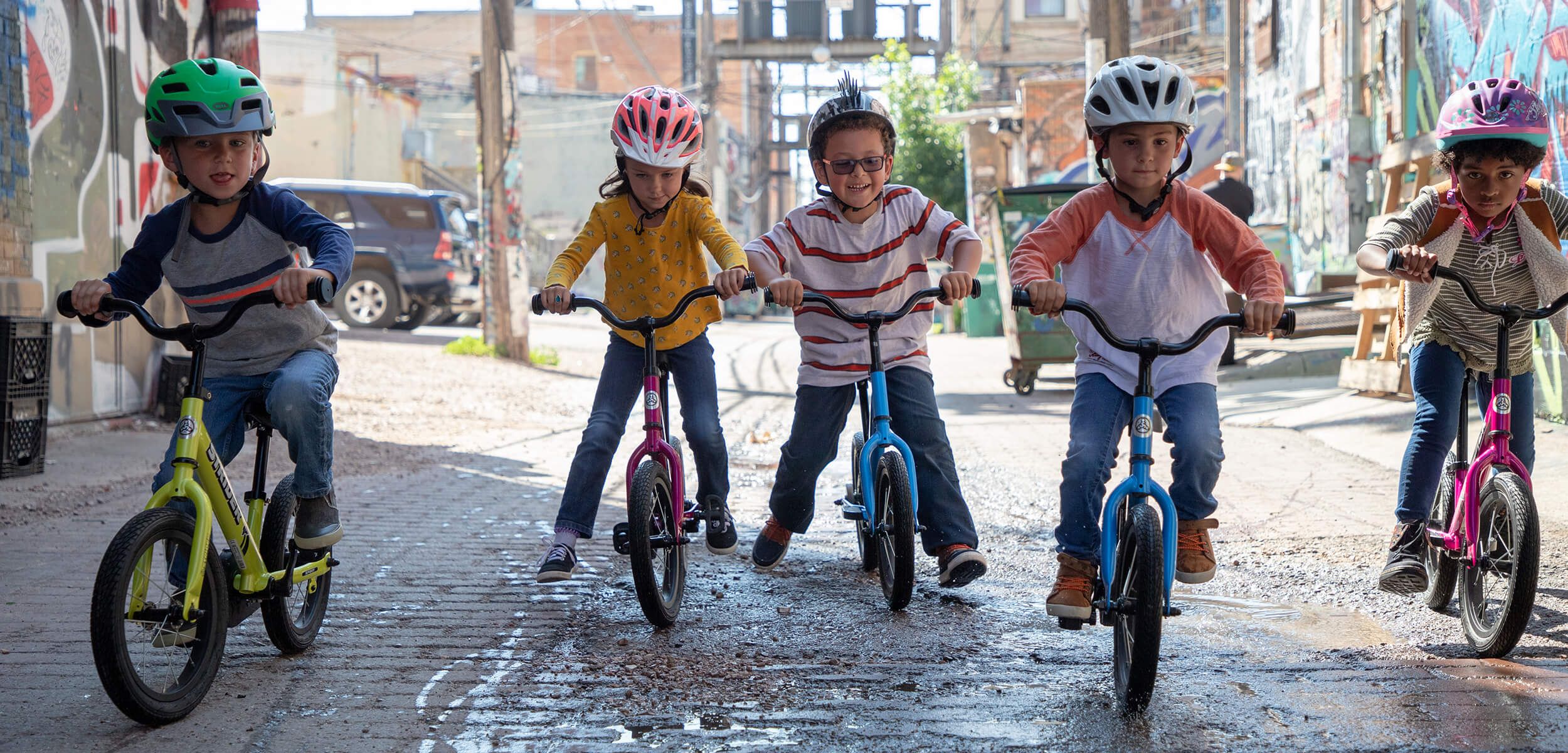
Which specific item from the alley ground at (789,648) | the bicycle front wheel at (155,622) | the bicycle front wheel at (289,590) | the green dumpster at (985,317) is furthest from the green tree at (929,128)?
the bicycle front wheel at (155,622)

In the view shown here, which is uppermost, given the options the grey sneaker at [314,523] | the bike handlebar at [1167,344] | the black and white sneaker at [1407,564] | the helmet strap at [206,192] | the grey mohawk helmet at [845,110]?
the grey mohawk helmet at [845,110]

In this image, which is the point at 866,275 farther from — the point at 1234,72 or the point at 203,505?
the point at 1234,72

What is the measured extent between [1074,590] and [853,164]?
5.81 ft

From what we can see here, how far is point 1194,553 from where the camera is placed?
4078 mm

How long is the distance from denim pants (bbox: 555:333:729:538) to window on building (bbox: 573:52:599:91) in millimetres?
61260

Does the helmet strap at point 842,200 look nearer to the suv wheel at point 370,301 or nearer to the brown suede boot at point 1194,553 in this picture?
the brown suede boot at point 1194,553

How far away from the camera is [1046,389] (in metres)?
14.6

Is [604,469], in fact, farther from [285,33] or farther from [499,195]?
[285,33]

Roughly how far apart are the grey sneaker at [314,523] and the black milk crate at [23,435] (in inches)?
169

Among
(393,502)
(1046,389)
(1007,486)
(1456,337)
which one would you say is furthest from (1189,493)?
(1046,389)

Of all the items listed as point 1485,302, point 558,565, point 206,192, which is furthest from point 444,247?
point 1485,302

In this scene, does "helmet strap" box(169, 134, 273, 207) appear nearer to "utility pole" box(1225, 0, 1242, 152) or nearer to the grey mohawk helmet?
the grey mohawk helmet

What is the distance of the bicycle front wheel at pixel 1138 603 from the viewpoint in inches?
135

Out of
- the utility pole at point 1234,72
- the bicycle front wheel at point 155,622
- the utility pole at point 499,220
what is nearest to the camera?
the bicycle front wheel at point 155,622
